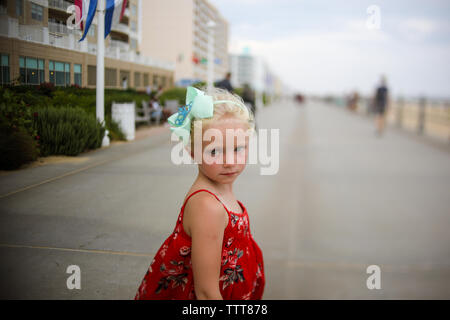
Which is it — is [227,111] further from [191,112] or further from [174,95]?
[174,95]

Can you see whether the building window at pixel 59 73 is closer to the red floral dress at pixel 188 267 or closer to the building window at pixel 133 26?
the building window at pixel 133 26

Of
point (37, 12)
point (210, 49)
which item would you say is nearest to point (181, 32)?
point (210, 49)

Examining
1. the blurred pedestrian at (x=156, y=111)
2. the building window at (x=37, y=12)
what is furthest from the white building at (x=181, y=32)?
the building window at (x=37, y=12)

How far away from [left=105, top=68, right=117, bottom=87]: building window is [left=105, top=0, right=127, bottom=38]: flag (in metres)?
0.14

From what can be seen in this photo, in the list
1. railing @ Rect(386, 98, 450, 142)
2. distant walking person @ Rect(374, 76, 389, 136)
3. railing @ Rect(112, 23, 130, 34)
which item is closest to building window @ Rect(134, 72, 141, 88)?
railing @ Rect(112, 23, 130, 34)

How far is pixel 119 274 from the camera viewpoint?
4.20 feet

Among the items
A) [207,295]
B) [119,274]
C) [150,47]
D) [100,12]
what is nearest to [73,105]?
[100,12]

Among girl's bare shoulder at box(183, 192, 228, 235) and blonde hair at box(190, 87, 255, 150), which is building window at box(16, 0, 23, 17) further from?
girl's bare shoulder at box(183, 192, 228, 235)

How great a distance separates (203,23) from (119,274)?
96cm

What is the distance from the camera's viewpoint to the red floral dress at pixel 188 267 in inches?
45.3

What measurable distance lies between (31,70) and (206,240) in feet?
2.11

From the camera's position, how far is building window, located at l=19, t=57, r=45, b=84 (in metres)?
1.08

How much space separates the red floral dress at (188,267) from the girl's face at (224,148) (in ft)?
0.48

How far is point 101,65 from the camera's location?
129 cm
